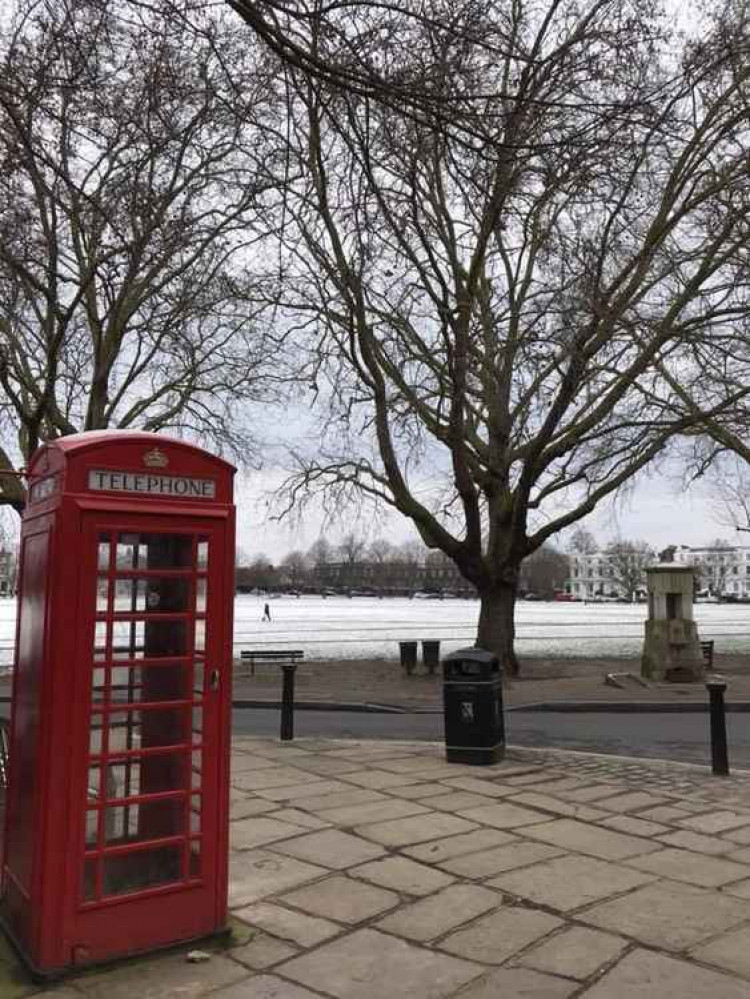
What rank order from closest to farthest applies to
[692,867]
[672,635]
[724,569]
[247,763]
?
[692,867] < [247,763] < [672,635] < [724,569]

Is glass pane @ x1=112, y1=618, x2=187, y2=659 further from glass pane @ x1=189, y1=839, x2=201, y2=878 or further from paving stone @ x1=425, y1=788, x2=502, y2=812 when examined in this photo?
paving stone @ x1=425, y1=788, x2=502, y2=812

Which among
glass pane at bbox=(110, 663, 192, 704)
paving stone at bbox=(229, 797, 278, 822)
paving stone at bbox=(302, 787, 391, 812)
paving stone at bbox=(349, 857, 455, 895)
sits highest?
glass pane at bbox=(110, 663, 192, 704)

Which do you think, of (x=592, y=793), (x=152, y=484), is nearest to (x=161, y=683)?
(x=152, y=484)

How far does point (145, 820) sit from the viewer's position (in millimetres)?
4234

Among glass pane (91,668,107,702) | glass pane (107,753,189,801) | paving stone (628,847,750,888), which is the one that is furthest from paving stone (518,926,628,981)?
glass pane (91,668,107,702)

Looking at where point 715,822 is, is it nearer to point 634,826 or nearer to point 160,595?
point 634,826

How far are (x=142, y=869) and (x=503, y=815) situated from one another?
11.3 ft

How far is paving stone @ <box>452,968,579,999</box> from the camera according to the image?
3.79 meters

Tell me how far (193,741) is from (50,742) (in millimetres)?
700

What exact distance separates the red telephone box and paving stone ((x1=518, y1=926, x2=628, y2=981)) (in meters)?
1.53

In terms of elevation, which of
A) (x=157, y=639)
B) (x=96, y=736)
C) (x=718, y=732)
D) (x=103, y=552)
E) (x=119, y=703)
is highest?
(x=103, y=552)

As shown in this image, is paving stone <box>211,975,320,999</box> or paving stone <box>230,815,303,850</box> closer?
paving stone <box>211,975,320,999</box>

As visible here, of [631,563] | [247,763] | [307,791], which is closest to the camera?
[307,791]

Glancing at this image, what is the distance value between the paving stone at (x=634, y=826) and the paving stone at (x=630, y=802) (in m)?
0.26
